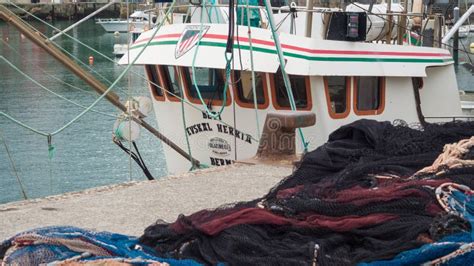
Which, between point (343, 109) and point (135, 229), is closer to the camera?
point (135, 229)

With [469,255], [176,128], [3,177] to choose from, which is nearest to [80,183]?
[3,177]

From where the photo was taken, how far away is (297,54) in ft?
35.8

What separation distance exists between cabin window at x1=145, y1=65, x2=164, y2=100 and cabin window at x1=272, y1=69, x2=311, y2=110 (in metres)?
1.93

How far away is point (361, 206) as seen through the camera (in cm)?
421

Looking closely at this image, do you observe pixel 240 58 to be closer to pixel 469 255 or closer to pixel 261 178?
pixel 261 178

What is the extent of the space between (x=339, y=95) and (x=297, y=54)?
909 mm

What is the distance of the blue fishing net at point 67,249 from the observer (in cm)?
401

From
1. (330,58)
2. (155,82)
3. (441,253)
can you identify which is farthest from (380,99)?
(441,253)

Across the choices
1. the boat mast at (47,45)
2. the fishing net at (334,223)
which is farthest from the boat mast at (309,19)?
the fishing net at (334,223)

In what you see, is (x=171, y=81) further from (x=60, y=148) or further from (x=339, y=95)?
(x=60, y=148)

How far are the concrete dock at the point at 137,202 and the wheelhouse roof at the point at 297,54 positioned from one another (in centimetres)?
384

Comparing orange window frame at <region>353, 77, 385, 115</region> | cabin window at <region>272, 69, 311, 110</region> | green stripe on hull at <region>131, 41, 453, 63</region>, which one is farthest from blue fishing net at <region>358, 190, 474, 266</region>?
orange window frame at <region>353, 77, 385, 115</region>

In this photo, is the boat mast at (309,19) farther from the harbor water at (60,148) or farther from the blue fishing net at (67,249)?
the blue fishing net at (67,249)

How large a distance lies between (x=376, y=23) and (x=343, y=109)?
1724 millimetres
